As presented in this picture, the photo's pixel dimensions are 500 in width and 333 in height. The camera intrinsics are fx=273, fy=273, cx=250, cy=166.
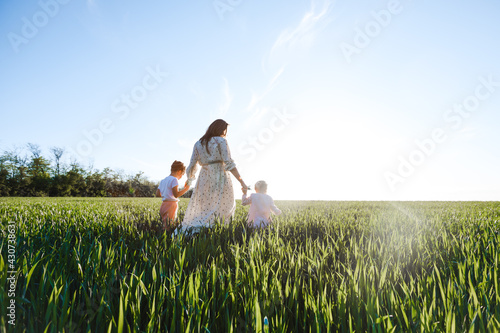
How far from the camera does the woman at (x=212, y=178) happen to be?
15.5 ft

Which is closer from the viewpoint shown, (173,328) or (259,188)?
(173,328)

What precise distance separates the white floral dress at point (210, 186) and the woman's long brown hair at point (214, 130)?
7cm

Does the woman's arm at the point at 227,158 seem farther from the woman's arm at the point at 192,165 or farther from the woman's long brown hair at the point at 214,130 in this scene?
the woman's arm at the point at 192,165

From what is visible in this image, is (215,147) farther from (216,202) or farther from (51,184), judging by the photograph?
(51,184)

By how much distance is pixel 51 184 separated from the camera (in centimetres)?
4138

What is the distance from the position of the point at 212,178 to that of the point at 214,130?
2.77 ft

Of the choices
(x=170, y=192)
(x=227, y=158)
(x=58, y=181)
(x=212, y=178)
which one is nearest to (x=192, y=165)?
(x=212, y=178)

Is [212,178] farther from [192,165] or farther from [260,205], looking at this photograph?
[260,205]

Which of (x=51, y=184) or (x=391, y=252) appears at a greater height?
(x=51, y=184)

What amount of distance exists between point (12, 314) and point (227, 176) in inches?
144

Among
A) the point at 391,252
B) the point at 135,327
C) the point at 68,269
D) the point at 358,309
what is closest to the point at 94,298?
the point at 135,327

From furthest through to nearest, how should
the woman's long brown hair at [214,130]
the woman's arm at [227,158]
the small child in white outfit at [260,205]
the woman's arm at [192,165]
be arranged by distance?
the small child in white outfit at [260,205] < the woman's arm at [192,165] < the woman's long brown hair at [214,130] < the woman's arm at [227,158]

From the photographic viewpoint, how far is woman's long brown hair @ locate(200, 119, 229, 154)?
476cm

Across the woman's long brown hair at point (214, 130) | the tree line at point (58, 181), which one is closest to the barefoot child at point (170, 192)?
the woman's long brown hair at point (214, 130)
